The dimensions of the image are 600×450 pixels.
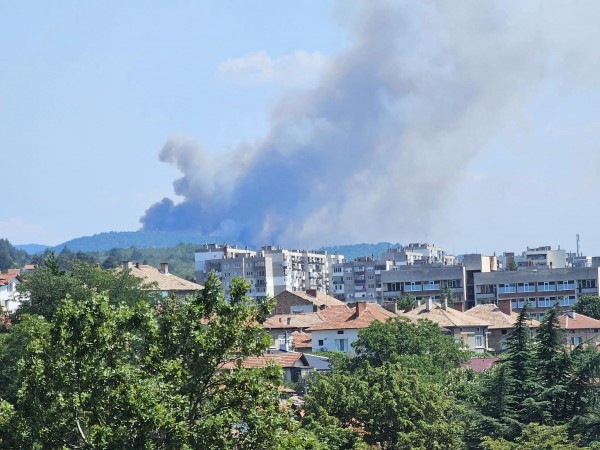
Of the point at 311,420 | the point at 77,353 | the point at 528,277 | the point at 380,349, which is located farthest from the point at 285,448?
the point at 528,277

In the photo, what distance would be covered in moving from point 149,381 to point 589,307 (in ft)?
350

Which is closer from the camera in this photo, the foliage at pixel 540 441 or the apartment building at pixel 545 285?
the foliage at pixel 540 441

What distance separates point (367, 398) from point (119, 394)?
66.0ft

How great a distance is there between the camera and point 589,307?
402ft

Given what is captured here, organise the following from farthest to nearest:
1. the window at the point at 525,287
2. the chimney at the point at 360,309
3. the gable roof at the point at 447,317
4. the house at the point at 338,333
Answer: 1. the window at the point at 525,287
2. the gable roof at the point at 447,317
3. the chimney at the point at 360,309
4. the house at the point at 338,333

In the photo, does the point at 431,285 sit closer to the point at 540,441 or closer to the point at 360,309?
the point at 360,309

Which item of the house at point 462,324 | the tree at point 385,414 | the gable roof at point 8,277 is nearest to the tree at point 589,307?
the house at point 462,324

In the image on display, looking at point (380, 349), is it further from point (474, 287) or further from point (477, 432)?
point (474, 287)

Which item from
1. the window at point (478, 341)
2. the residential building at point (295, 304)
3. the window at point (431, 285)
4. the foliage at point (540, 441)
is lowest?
the foliage at point (540, 441)

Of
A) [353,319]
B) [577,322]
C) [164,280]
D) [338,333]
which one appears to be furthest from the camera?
[577,322]

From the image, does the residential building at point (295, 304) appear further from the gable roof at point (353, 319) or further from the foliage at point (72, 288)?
the foliage at point (72, 288)

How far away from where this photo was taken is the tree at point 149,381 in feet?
68.1

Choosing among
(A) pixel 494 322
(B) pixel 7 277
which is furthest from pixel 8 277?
(A) pixel 494 322

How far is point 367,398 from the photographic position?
131 ft
